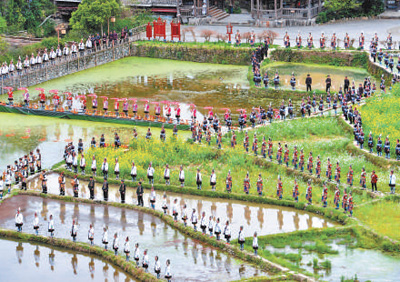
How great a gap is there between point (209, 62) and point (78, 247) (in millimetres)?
34266

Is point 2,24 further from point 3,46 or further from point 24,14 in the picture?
point 24,14

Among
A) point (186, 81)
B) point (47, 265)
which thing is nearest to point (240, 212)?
point (47, 265)

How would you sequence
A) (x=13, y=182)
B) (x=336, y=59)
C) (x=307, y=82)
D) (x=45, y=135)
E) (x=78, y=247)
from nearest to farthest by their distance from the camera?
(x=78, y=247), (x=13, y=182), (x=45, y=135), (x=307, y=82), (x=336, y=59)

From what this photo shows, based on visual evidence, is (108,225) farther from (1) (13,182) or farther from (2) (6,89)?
(2) (6,89)

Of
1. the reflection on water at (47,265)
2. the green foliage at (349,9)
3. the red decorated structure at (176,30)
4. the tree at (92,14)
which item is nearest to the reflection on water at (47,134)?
the reflection on water at (47,265)

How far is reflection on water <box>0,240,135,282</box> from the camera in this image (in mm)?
34906

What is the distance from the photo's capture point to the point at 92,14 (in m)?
67.7

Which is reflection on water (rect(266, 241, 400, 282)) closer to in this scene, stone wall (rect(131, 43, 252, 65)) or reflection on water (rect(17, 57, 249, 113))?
reflection on water (rect(17, 57, 249, 113))

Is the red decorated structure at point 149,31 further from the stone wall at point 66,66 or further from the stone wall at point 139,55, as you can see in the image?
the stone wall at point 66,66

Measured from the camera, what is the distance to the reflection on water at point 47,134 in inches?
1919

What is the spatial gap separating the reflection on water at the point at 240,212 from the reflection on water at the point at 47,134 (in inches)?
188

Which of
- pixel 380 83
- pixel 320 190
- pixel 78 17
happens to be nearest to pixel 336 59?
pixel 380 83

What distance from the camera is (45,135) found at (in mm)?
51719

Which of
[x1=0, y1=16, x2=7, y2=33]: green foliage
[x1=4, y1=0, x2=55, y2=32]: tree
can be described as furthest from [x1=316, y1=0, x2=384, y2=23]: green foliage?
[x1=0, y1=16, x2=7, y2=33]: green foliage
